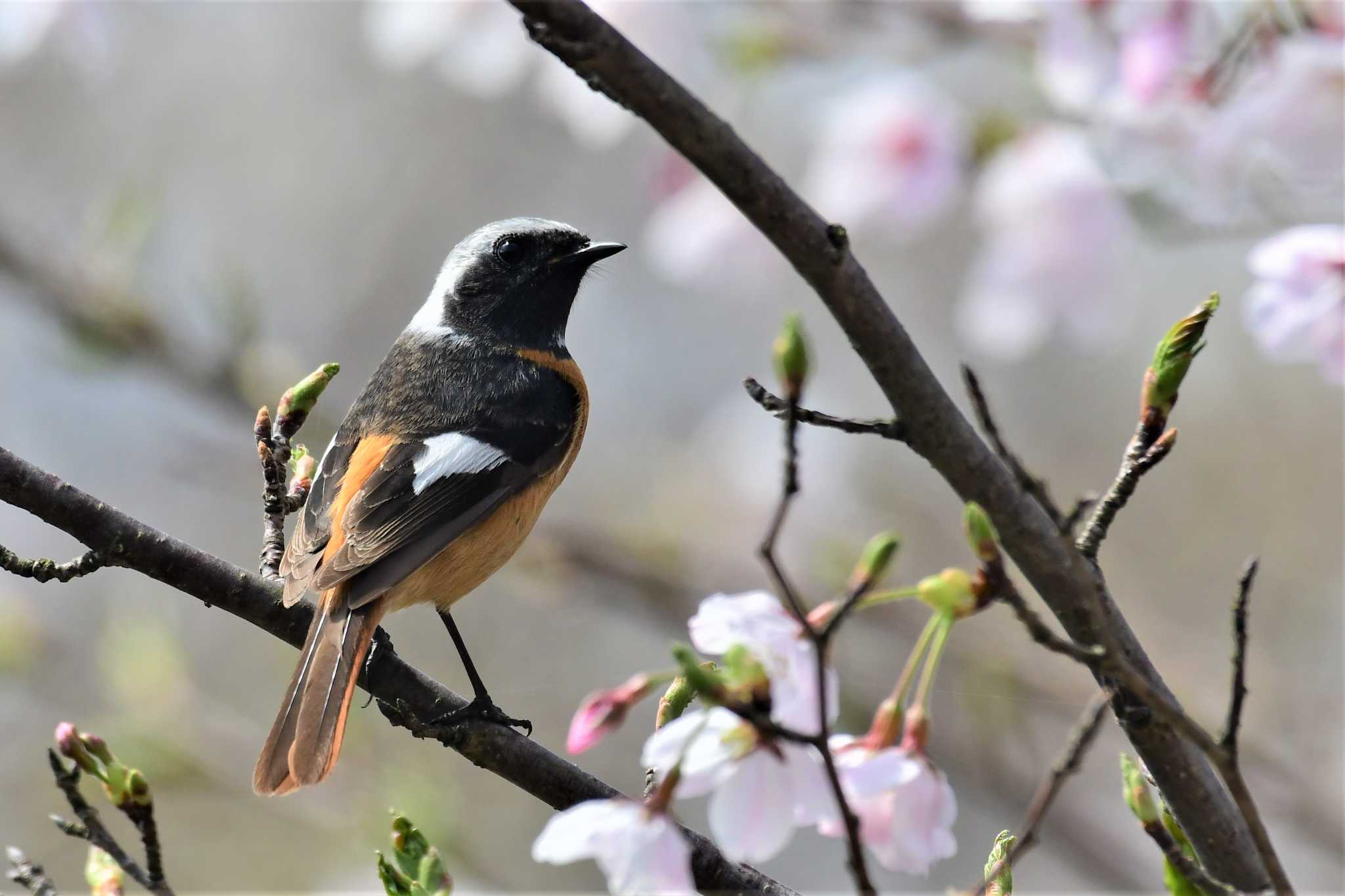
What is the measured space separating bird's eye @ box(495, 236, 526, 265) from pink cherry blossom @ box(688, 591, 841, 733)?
2.40m

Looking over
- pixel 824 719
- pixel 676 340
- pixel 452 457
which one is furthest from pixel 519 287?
pixel 676 340

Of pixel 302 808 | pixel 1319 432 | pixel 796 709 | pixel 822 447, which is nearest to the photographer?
pixel 796 709

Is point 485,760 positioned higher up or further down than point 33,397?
further down

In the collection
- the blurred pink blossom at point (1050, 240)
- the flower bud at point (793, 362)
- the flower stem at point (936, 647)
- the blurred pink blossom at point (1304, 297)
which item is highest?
the blurred pink blossom at point (1050, 240)

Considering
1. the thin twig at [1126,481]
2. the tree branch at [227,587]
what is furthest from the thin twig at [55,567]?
the thin twig at [1126,481]

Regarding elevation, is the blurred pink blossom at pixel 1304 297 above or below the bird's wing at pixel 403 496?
above

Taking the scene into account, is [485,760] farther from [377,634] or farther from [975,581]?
[975,581]

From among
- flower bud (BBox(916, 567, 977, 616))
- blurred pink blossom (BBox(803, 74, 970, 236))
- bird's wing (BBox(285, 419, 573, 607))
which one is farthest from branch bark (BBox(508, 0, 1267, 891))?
blurred pink blossom (BBox(803, 74, 970, 236))

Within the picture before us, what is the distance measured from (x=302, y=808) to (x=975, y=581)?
3974 millimetres

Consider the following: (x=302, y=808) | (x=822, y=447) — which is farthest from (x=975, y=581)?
(x=822, y=447)

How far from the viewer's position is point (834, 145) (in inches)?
165

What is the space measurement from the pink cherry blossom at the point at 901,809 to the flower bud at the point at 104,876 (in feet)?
3.29

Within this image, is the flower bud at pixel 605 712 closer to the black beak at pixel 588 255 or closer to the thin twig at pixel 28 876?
the thin twig at pixel 28 876

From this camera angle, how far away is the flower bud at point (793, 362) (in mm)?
1341
